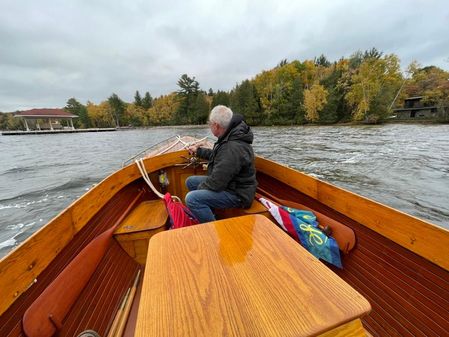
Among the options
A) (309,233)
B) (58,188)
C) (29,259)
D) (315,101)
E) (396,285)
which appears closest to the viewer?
(29,259)

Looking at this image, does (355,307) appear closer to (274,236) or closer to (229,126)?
(274,236)

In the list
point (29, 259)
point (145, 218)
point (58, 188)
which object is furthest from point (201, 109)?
point (29, 259)

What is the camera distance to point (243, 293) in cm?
75

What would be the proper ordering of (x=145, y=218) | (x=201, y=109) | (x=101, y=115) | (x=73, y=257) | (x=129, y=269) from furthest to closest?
(x=101, y=115) < (x=201, y=109) < (x=145, y=218) < (x=129, y=269) < (x=73, y=257)

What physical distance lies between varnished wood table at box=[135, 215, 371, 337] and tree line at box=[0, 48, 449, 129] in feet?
122

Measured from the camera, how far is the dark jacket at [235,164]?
1991 mm

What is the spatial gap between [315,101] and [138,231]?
1618 inches

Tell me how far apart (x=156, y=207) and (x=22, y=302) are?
1783mm

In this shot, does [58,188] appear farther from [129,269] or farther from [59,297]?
[59,297]

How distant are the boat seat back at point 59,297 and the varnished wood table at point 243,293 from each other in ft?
2.00

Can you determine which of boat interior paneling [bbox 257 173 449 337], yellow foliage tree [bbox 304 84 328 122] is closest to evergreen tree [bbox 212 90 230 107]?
yellow foliage tree [bbox 304 84 328 122]

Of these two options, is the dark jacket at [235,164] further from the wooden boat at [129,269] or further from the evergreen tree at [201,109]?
the evergreen tree at [201,109]

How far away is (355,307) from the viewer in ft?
2.21

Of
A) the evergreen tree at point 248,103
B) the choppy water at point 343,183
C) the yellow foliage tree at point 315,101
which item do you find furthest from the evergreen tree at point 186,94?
the choppy water at point 343,183
